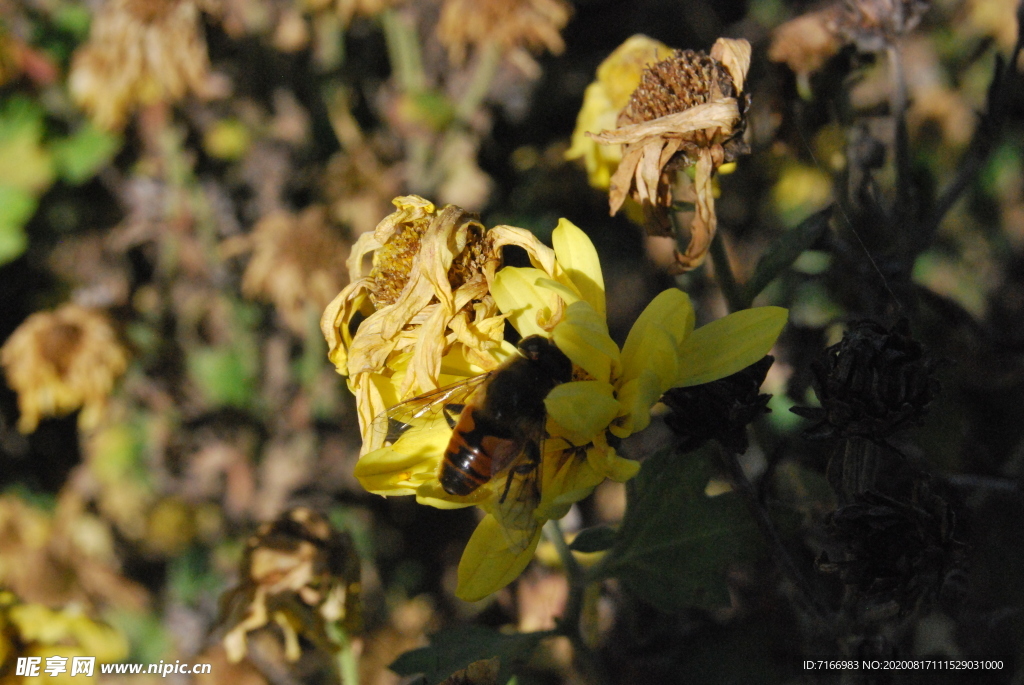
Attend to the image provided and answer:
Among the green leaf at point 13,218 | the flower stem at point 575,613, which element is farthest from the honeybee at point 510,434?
the green leaf at point 13,218

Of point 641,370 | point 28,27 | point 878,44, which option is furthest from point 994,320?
point 28,27

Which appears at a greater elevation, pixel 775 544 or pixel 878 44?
pixel 878 44

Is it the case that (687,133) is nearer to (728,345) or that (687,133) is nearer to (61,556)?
(728,345)

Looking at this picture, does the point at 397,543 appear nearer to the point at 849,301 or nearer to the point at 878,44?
the point at 849,301

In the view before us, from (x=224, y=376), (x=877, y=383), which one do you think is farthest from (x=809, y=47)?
(x=224, y=376)

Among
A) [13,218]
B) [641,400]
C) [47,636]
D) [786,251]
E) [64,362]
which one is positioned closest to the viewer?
[641,400]

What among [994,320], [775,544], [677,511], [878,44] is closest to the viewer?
[775,544]
